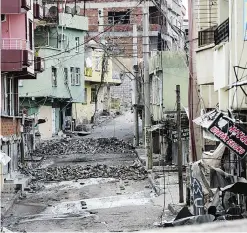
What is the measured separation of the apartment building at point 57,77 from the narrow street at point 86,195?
811cm

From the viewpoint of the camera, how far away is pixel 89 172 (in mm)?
33531

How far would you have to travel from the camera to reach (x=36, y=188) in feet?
92.2

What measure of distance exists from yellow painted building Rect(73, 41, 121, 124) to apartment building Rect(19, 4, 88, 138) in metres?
1.68

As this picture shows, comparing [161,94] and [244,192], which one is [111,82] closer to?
[161,94]

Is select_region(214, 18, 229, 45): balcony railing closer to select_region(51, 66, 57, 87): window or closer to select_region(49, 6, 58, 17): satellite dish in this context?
select_region(51, 66, 57, 87): window

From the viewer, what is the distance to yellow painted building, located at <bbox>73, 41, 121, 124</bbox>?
64062 mm

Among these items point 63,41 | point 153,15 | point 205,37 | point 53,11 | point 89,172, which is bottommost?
point 89,172

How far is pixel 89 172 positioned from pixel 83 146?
14.3m

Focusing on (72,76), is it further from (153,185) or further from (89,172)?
(153,185)

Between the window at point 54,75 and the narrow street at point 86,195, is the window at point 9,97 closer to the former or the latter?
the narrow street at point 86,195

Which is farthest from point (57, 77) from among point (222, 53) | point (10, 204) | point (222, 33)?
point (222, 53)

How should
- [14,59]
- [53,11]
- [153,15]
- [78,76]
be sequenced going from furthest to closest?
1. [153,15]
2. [78,76]
3. [53,11]
4. [14,59]

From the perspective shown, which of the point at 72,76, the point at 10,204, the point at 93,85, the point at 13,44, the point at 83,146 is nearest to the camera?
the point at 10,204

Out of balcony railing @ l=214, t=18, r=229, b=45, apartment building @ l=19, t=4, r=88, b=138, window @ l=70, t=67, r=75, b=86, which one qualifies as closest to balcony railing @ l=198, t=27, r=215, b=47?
balcony railing @ l=214, t=18, r=229, b=45
